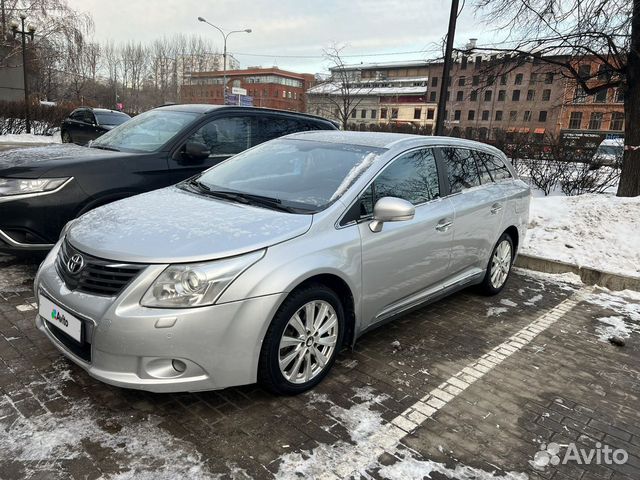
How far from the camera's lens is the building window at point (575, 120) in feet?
224

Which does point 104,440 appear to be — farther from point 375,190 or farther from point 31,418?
point 375,190

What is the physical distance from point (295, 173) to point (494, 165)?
2.50 metres

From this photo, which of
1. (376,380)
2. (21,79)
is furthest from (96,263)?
(21,79)

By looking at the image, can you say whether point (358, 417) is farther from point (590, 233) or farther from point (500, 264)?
point (590, 233)

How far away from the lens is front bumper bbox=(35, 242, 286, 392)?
2.40 m

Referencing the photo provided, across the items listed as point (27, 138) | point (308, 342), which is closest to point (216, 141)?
point (308, 342)

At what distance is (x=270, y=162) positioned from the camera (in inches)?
155

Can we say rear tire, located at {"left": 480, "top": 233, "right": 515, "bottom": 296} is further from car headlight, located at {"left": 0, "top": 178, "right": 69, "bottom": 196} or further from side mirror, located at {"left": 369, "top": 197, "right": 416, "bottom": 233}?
car headlight, located at {"left": 0, "top": 178, "right": 69, "bottom": 196}

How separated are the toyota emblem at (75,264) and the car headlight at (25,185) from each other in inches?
73.5

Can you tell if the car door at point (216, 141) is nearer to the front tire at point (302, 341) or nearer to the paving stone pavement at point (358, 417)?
the paving stone pavement at point (358, 417)

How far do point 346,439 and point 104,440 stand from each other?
1266 mm

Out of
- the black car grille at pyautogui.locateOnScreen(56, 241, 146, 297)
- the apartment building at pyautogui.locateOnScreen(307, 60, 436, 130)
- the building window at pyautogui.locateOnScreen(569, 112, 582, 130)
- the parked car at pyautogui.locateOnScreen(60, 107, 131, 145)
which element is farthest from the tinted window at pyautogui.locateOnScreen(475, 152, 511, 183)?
the apartment building at pyautogui.locateOnScreen(307, 60, 436, 130)

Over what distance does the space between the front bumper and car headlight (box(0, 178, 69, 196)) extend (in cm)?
210

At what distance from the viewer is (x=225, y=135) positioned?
217 inches
